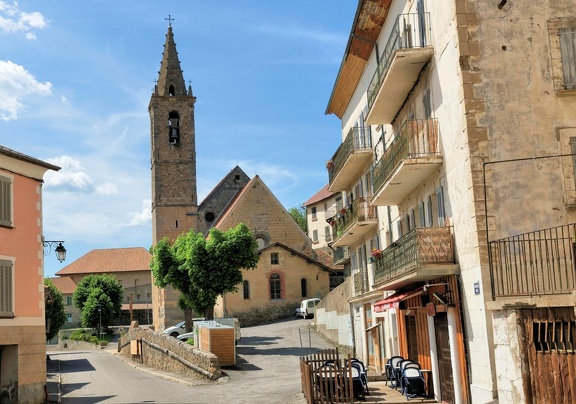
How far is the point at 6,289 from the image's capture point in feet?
68.4

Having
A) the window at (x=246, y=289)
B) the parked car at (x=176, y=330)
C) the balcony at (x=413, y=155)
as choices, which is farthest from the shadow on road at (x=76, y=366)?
the balcony at (x=413, y=155)

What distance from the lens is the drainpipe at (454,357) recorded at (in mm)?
16844

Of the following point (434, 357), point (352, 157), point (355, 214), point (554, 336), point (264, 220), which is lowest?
point (434, 357)

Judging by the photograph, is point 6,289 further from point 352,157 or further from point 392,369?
point 352,157

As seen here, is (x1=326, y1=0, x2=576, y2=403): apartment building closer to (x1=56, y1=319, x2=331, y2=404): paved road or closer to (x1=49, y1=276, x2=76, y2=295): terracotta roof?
(x1=56, y1=319, x2=331, y2=404): paved road

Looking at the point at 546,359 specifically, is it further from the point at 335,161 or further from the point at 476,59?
the point at 335,161

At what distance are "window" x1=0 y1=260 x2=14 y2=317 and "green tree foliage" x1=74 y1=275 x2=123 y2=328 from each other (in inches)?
2184

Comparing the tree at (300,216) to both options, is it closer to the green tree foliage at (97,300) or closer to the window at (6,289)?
the green tree foliage at (97,300)

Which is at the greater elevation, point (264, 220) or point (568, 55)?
point (264, 220)

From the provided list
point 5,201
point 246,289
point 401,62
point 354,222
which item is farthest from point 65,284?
point 401,62

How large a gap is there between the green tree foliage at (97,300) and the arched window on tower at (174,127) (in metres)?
18.3

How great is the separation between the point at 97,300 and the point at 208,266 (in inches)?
1390

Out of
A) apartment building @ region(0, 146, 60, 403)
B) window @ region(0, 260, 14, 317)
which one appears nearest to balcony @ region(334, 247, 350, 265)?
apartment building @ region(0, 146, 60, 403)

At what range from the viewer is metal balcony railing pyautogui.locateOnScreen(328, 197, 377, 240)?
90.3ft
